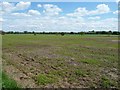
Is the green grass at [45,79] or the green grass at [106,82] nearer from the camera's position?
the green grass at [106,82]

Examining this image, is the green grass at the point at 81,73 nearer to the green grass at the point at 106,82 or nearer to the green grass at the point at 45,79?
the green grass at the point at 106,82

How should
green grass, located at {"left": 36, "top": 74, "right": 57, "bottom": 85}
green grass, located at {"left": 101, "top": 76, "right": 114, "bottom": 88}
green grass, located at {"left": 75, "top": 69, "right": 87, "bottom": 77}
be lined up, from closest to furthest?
green grass, located at {"left": 101, "top": 76, "right": 114, "bottom": 88}
green grass, located at {"left": 36, "top": 74, "right": 57, "bottom": 85}
green grass, located at {"left": 75, "top": 69, "right": 87, "bottom": 77}

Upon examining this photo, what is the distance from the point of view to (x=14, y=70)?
13.3 metres

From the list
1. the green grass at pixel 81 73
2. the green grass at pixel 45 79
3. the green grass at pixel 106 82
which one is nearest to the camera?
the green grass at pixel 106 82

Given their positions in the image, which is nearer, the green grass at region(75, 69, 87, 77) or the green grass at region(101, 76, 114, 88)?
Result: the green grass at region(101, 76, 114, 88)

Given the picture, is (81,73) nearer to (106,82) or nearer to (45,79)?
(106,82)

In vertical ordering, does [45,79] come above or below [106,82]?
above

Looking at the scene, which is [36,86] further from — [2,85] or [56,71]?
[56,71]

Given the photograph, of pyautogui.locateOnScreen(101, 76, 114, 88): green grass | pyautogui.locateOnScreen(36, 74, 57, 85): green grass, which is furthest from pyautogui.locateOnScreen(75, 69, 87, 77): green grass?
pyautogui.locateOnScreen(36, 74, 57, 85): green grass

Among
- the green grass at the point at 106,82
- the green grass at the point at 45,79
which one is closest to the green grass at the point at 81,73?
the green grass at the point at 106,82

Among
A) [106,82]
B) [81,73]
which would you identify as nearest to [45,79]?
[81,73]

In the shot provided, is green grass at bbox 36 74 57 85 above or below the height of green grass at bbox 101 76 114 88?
above

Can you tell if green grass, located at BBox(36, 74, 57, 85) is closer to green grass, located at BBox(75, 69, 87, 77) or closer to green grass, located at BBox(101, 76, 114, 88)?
green grass, located at BBox(75, 69, 87, 77)

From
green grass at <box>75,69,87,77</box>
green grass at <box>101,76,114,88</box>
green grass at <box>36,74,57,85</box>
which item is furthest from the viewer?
green grass at <box>75,69,87,77</box>
